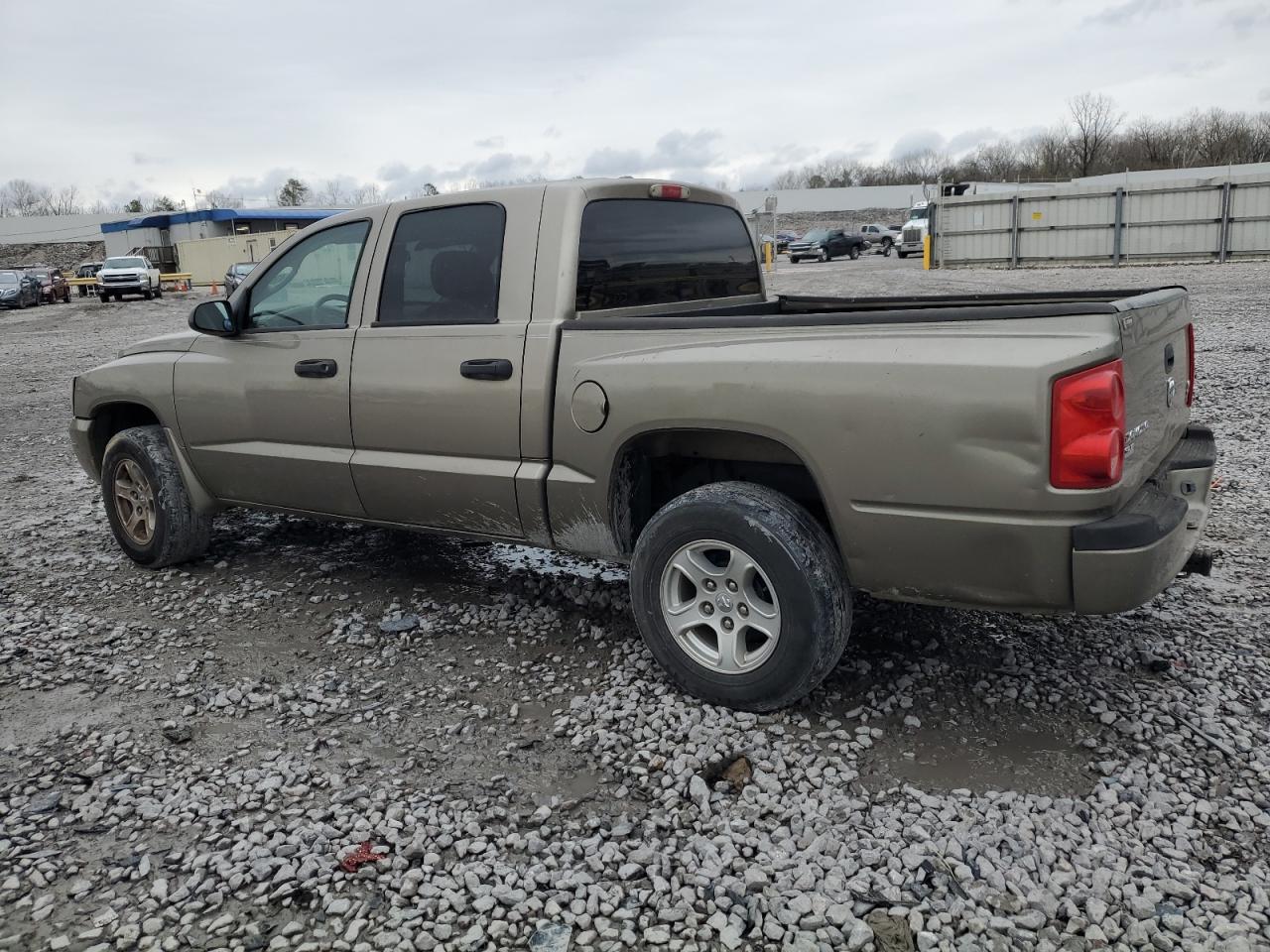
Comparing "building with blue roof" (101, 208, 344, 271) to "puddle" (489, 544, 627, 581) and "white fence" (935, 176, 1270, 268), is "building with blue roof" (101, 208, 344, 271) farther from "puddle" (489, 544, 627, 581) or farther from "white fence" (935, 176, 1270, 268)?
"puddle" (489, 544, 627, 581)

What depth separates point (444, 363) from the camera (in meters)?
4.25

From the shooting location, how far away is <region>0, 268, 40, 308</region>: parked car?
3497cm

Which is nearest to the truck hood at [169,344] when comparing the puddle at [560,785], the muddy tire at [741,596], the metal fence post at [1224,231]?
the muddy tire at [741,596]

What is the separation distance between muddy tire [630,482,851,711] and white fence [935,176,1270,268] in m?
28.8

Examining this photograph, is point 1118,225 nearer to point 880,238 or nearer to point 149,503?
point 880,238

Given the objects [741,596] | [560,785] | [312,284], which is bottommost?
[560,785]

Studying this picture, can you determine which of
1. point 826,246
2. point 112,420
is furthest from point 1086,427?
point 826,246

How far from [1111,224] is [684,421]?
29148 millimetres

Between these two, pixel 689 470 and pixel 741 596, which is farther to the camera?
pixel 689 470

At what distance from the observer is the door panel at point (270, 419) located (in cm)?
468

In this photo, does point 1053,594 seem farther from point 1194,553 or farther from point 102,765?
point 102,765

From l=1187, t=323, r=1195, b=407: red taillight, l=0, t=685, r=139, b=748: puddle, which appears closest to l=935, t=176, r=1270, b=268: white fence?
l=1187, t=323, r=1195, b=407: red taillight

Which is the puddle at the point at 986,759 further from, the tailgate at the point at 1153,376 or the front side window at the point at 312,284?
the front side window at the point at 312,284

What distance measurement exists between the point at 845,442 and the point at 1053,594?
0.77m
